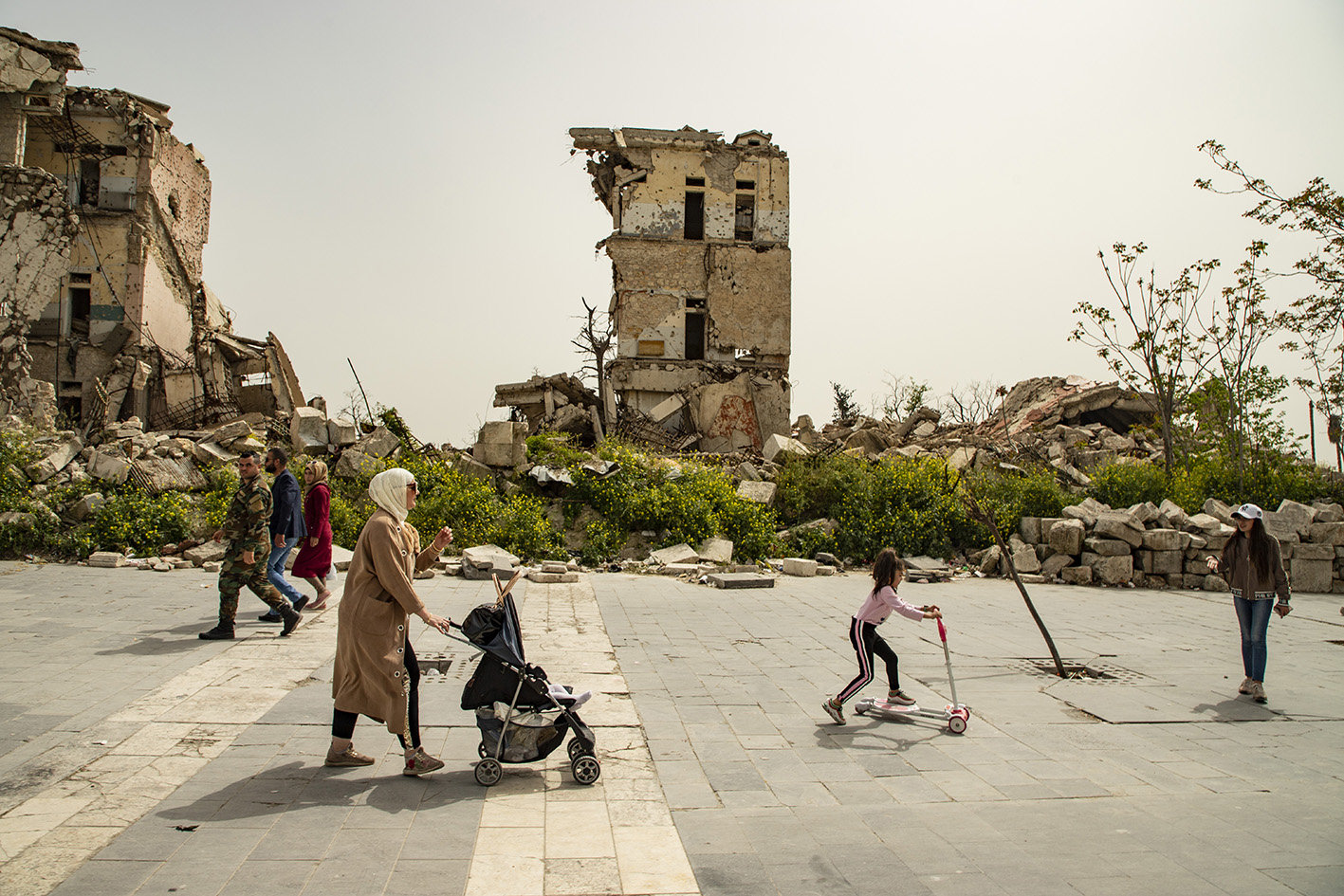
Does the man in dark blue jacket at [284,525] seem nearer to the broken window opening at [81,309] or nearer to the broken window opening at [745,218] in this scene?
the broken window opening at [81,309]

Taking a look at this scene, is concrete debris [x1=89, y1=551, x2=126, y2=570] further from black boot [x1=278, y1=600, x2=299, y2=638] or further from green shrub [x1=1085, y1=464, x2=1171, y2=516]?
green shrub [x1=1085, y1=464, x2=1171, y2=516]

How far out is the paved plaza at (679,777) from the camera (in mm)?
3514

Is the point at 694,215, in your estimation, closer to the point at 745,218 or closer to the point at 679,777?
the point at 745,218

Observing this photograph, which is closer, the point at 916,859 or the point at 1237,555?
the point at 916,859

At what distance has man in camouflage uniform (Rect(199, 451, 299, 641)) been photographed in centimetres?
749

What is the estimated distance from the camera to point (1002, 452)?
19.7m

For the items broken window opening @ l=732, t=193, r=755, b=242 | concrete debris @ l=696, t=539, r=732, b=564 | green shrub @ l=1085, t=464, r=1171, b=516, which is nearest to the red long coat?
concrete debris @ l=696, t=539, r=732, b=564

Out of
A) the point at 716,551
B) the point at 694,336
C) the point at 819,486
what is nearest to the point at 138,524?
the point at 716,551

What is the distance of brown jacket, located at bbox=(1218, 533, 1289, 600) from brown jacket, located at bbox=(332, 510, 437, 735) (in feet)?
22.2

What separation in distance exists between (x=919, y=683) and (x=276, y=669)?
5.41 m

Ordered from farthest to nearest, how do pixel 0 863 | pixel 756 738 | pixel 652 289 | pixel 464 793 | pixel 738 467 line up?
pixel 652 289
pixel 738 467
pixel 756 738
pixel 464 793
pixel 0 863

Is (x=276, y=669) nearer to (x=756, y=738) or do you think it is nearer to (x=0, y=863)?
(x=0, y=863)

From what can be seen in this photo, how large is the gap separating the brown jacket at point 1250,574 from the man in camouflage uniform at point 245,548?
8652 mm

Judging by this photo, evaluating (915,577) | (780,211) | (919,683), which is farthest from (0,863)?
(780,211)
